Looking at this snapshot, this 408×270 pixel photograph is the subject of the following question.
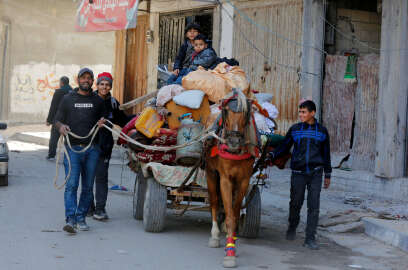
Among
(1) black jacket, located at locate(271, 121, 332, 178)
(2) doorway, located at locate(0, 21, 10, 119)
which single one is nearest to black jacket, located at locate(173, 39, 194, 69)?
(1) black jacket, located at locate(271, 121, 332, 178)

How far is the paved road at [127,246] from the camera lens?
6152 millimetres

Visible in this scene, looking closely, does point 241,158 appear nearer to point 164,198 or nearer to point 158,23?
point 164,198

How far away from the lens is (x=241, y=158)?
6.56 meters

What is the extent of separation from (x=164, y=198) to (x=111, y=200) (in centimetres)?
296

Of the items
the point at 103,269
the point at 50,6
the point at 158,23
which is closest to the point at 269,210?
the point at 103,269

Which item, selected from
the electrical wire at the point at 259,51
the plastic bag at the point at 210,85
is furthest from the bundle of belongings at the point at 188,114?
the electrical wire at the point at 259,51

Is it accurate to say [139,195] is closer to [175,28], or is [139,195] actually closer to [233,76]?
[233,76]

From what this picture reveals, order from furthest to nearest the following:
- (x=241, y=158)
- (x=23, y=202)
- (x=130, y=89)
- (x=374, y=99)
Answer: (x=130, y=89)
(x=374, y=99)
(x=23, y=202)
(x=241, y=158)

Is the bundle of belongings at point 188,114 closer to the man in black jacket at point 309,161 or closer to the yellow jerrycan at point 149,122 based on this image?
the yellow jerrycan at point 149,122

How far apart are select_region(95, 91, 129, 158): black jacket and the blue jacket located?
119 centimetres

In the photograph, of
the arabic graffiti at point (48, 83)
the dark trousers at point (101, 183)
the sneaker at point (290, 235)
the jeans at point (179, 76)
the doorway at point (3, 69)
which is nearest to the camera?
the sneaker at point (290, 235)

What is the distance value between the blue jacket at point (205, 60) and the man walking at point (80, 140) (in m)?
1.58

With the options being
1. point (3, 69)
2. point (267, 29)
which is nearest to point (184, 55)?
point (267, 29)

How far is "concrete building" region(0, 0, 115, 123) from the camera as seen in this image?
25562 mm
